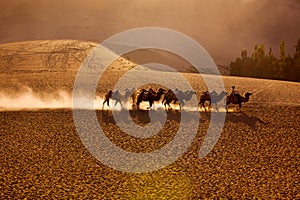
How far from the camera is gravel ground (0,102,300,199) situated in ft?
38.6

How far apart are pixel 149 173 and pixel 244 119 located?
865cm

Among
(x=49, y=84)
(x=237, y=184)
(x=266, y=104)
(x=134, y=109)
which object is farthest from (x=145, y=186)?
(x=49, y=84)

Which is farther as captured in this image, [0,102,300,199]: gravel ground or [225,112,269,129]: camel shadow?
[225,112,269,129]: camel shadow

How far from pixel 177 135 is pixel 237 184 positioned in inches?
208

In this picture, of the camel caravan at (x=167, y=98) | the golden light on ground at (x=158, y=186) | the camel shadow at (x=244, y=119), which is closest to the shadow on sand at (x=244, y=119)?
the camel shadow at (x=244, y=119)

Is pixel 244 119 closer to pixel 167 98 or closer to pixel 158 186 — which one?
pixel 167 98

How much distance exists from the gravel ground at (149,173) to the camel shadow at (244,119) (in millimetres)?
57

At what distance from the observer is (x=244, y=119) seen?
20109 mm

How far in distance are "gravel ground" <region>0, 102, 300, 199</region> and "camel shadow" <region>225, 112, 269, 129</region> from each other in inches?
2.3

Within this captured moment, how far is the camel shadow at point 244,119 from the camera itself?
19466 millimetres

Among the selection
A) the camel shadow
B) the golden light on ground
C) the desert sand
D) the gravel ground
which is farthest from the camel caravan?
the golden light on ground

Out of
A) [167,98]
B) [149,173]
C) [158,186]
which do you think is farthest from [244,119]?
[158,186]

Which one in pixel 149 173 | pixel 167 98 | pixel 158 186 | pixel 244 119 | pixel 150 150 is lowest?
pixel 158 186

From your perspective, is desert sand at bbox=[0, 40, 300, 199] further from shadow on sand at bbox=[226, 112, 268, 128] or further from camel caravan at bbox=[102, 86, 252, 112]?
camel caravan at bbox=[102, 86, 252, 112]
